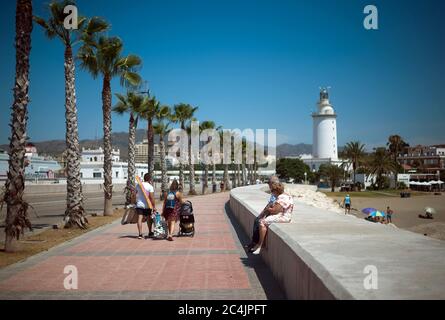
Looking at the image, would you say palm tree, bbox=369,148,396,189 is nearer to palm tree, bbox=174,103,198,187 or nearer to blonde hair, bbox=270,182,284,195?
palm tree, bbox=174,103,198,187

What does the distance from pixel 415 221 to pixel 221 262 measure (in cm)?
2891

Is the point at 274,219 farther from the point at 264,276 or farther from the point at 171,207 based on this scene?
the point at 171,207

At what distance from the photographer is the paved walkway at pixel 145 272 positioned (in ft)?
20.5

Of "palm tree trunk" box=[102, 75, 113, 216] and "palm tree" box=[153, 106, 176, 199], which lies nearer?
"palm tree trunk" box=[102, 75, 113, 216]

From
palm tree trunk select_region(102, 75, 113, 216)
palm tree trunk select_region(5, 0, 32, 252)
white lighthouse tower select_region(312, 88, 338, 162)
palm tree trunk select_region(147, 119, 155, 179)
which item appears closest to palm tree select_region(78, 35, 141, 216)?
palm tree trunk select_region(102, 75, 113, 216)

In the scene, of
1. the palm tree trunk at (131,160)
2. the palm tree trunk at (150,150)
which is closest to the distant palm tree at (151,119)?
the palm tree trunk at (150,150)

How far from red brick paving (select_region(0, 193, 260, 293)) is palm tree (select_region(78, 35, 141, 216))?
820cm

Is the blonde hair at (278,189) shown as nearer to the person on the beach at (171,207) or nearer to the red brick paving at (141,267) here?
the red brick paving at (141,267)

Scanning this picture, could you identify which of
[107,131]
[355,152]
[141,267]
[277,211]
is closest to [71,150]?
[107,131]

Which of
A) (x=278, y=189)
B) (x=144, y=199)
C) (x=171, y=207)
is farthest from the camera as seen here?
(x=144, y=199)

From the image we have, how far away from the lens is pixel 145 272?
758cm

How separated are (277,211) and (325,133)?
134489 millimetres

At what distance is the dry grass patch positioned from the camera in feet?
30.2
